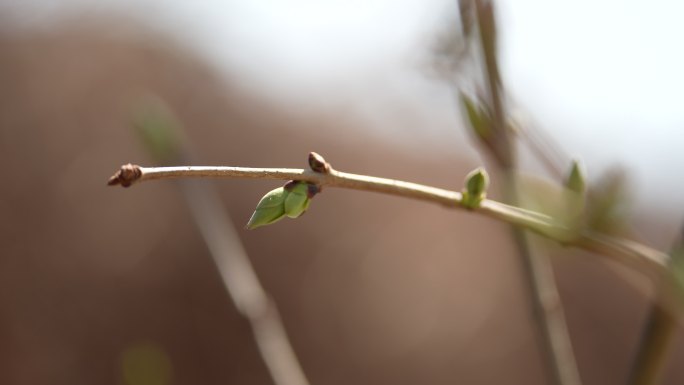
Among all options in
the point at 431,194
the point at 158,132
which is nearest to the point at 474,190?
the point at 431,194

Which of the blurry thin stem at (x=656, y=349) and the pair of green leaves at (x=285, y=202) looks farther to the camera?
the blurry thin stem at (x=656, y=349)

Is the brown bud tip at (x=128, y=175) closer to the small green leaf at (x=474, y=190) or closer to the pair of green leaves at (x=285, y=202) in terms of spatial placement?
the pair of green leaves at (x=285, y=202)

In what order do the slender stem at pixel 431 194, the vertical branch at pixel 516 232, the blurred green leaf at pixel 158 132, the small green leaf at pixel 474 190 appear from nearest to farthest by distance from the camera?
the slender stem at pixel 431 194 → the small green leaf at pixel 474 190 → the vertical branch at pixel 516 232 → the blurred green leaf at pixel 158 132

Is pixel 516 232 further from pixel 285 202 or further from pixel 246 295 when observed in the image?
pixel 246 295

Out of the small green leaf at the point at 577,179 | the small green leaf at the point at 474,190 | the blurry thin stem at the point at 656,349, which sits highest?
the small green leaf at the point at 474,190

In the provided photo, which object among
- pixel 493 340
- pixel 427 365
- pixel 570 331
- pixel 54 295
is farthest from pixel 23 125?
pixel 570 331

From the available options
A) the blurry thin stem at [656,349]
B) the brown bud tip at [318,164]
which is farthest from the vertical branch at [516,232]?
the brown bud tip at [318,164]

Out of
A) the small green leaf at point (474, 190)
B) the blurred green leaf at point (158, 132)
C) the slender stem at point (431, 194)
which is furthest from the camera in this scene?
the blurred green leaf at point (158, 132)
